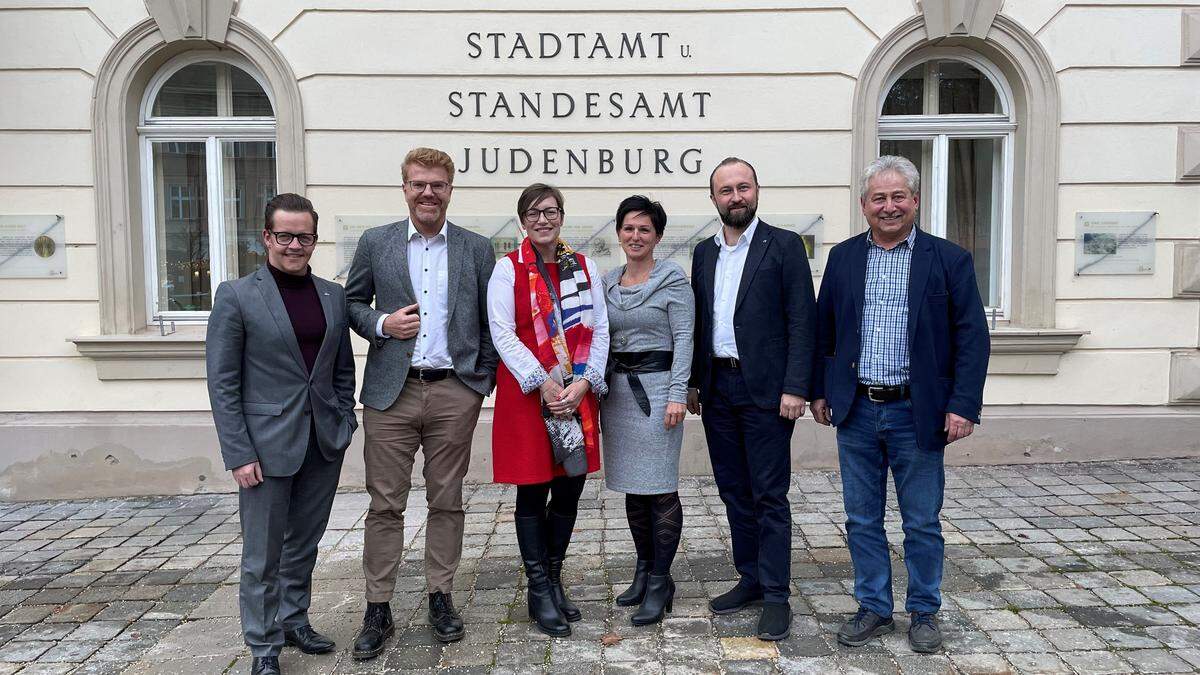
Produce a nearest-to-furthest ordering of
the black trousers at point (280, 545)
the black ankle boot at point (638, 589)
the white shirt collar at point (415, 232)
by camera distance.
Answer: the black trousers at point (280, 545) → the white shirt collar at point (415, 232) → the black ankle boot at point (638, 589)

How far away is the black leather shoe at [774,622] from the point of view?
11.5 ft

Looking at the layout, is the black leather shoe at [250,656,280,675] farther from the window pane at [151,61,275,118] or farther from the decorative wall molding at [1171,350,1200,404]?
the decorative wall molding at [1171,350,1200,404]

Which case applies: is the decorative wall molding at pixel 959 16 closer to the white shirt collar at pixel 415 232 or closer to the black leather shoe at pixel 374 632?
the white shirt collar at pixel 415 232

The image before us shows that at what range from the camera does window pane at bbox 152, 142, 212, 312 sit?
6383mm

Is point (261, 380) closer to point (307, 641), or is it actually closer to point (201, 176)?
point (307, 641)

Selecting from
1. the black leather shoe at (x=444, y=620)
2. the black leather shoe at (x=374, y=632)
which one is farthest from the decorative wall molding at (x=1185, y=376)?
the black leather shoe at (x=374, y=632)

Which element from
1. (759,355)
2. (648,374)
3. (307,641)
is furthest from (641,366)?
(307,641)

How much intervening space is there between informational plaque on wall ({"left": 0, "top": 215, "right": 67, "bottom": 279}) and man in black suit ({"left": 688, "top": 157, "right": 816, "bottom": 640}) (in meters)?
4.80

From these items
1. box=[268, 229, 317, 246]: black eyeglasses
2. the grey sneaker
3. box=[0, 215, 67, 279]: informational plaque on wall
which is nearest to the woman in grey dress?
the grey sneaker

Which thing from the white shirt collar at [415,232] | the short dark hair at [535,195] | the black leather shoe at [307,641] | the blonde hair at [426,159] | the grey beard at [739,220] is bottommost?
the black leather shoe at [307,641]

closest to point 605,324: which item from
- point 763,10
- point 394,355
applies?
point 394,355

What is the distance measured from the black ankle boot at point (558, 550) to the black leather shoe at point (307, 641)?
948 mm

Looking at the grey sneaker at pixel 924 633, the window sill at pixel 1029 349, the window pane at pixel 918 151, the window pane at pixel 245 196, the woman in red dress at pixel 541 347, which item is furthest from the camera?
the window pane at pixel 918 151

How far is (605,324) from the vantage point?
358 centimetres
